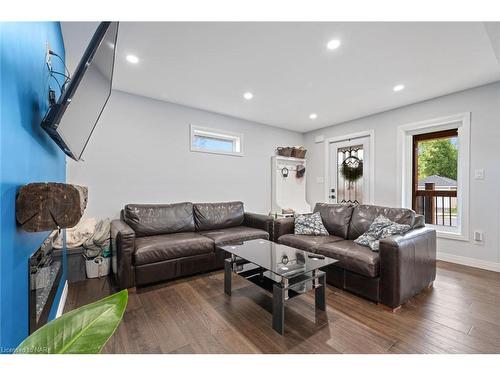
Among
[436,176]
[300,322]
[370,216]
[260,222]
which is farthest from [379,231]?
[436,176]

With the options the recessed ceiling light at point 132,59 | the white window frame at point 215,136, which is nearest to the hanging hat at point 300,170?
the white window frame at point 215,136

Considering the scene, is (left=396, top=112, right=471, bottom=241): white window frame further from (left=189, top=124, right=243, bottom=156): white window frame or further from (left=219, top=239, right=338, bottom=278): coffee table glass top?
(left=189, top=124, right=243, bottom=156): white window frame

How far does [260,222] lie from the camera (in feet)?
11.3

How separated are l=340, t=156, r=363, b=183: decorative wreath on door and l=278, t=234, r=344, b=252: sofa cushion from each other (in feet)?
6.47

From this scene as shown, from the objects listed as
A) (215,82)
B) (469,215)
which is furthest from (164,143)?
(469,215)

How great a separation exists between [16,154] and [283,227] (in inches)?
109

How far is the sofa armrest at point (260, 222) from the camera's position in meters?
3.34

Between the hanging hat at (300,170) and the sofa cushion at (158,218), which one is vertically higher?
the hanging hat at (300,170)

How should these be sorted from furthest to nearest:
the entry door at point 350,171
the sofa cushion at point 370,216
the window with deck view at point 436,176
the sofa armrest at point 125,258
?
the entry door at point 350,171 → the window with deck view at point 436,176 → the sofa cushion at point 370,216 → the sofa armrest at point 125,258

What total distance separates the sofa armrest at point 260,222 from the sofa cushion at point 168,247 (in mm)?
945

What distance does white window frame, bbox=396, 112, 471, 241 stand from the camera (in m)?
3.05

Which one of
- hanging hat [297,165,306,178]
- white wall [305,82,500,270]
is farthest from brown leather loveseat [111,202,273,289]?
white wall [305,82,500,270]

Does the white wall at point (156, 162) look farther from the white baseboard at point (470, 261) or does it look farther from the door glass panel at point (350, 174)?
the white baseboard at point (470, 261)

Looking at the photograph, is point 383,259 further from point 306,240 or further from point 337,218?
point 337,218
